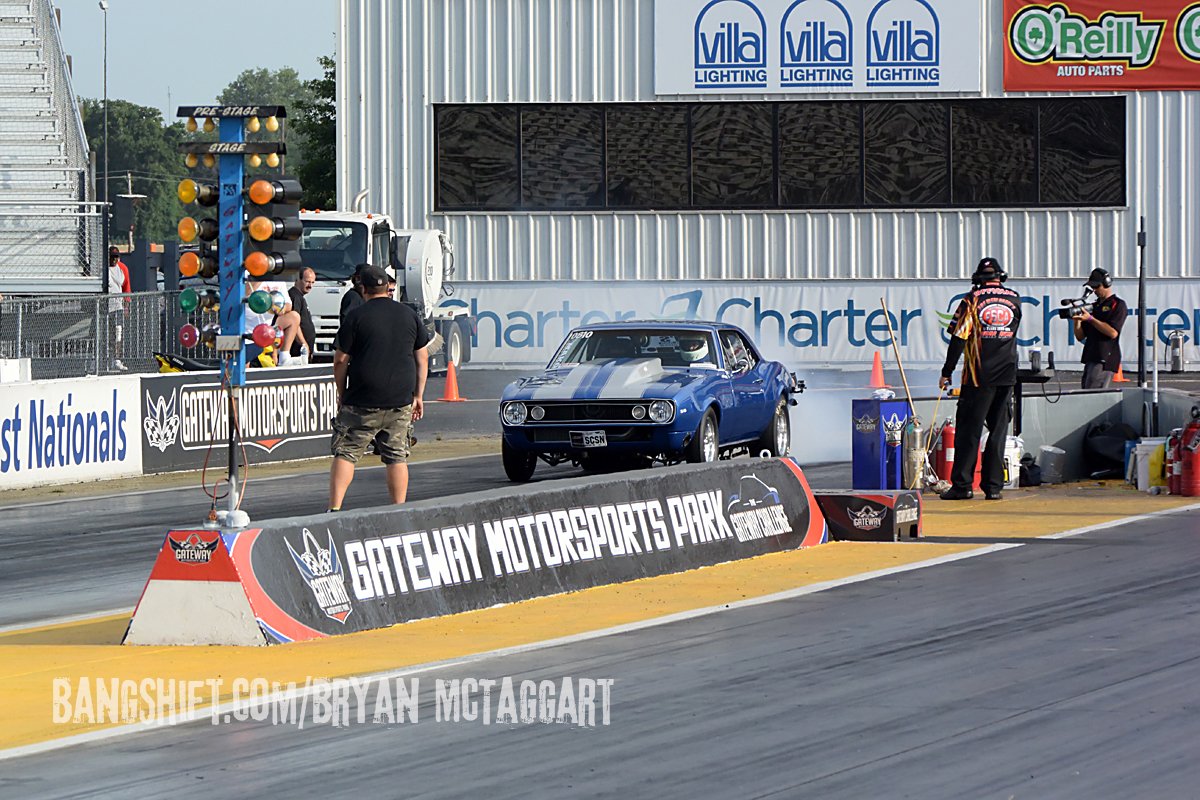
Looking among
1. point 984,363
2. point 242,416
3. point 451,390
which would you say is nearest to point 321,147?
point 451,390

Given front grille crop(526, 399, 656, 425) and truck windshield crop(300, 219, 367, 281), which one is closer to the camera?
front grille crop(526, 399, 656, 425)

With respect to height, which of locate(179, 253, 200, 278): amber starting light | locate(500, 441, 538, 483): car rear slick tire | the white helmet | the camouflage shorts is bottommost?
locate(500, 441, 538, 483): car rear slick tire

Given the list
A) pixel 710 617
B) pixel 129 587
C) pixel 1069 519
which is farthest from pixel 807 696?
pixel 1069 519

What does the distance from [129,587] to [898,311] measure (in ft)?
89.5

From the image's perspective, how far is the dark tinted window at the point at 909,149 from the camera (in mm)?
37469

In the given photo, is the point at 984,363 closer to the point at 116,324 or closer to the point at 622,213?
the point at 116,324

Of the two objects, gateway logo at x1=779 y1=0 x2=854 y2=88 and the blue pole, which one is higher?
gateway logo at x1=779 y1=0 x2=854 y2=88

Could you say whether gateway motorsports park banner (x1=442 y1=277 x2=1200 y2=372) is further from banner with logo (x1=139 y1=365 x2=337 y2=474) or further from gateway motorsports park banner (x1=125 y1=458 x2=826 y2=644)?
gateway motorsports park banner (x1=125 y1=458 x2=826 y2=644)

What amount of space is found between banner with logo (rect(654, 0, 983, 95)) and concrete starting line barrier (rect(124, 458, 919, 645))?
25131 millimetres

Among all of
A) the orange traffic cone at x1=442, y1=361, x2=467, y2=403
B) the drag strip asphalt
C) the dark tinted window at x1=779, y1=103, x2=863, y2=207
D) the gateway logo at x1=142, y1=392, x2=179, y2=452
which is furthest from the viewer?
the dark tinted window at x1=779, y1=103, x2=863, y2=207

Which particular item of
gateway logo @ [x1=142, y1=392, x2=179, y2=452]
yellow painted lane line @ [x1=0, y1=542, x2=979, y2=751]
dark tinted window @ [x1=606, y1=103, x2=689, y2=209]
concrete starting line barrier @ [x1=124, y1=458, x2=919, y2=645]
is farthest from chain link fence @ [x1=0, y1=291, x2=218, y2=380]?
dark tinted window @ [x1=606, y1=103, x2=689, y2=209]

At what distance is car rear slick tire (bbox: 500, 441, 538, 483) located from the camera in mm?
17156

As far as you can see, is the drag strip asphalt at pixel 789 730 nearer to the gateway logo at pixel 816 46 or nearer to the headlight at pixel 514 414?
the headlight at pixel 514 414

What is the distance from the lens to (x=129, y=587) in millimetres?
11562
